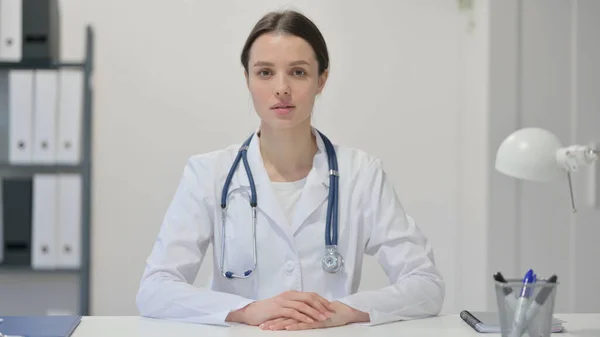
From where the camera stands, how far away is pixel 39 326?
1554 millimetres

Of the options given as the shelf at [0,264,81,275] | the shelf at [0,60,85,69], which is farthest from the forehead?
the shelf at [0,264,81,275]

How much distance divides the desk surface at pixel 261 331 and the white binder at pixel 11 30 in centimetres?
169

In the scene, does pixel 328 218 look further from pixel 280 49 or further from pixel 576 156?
pixel 576 156

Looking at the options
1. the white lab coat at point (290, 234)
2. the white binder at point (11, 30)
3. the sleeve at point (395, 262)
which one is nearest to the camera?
the sleeve at point (395, 262)

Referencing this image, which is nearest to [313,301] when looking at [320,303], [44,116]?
[320,303]

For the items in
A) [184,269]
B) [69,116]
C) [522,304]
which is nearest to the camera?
[522,304]

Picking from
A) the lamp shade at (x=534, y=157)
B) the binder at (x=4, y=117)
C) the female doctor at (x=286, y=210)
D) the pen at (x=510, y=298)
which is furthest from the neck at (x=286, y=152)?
the binder at (x=4, y=117)

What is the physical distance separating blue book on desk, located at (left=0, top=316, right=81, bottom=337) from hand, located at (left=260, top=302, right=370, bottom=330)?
374 millimetres

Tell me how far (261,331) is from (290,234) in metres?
0.43

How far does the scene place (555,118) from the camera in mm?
3025

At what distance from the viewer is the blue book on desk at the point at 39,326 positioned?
149 centimetres

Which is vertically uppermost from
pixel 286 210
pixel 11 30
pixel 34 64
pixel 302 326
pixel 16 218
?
pixel 11 30

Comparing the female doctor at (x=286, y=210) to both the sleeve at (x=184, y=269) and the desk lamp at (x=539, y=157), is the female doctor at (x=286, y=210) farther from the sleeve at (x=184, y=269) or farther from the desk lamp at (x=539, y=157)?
the desk lamp at (x=539, y=157)

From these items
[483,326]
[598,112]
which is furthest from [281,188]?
[598,112]
